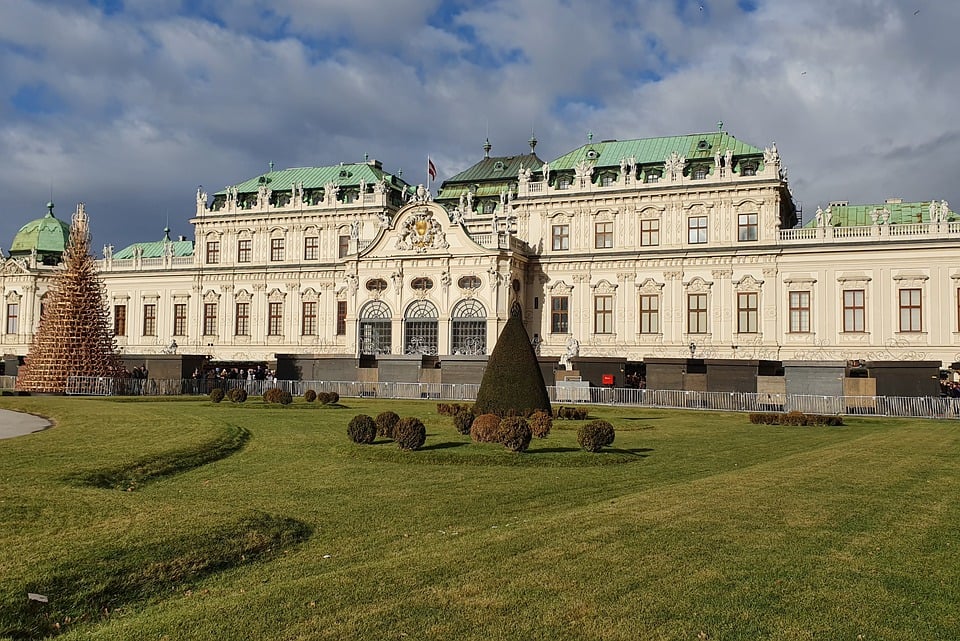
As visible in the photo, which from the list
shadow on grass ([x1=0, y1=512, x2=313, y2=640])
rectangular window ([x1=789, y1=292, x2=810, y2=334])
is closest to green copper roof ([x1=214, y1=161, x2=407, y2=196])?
rectangular window ([x1=789, y1=292, x2=810, y2=334])

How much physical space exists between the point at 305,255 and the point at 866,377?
46312 millimetres

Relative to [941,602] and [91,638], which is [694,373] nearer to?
[941,602]

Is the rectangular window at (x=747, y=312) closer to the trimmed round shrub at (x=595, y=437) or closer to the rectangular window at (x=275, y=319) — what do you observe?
the rectangular window at (x=275, y=319)

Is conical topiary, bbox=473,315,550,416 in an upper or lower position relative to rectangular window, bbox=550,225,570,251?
lower

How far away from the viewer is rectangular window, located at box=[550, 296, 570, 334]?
66.7m

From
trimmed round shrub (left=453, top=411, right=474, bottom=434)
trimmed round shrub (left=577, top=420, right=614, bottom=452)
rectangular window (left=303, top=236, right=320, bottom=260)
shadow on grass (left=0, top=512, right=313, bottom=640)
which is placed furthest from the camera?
rectangular window (left=303, top=236, right=320, bottom=260)

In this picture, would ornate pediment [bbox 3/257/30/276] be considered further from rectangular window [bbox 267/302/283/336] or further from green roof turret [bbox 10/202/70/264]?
rectangular window [bbox 267/302/283/336]

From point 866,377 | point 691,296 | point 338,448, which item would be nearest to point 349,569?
point 338,448

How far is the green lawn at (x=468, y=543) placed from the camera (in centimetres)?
914

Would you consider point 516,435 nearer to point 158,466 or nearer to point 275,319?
point 158,466

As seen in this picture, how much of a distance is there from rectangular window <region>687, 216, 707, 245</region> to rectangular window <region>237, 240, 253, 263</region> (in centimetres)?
3654

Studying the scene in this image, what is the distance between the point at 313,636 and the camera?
8656 millimetres

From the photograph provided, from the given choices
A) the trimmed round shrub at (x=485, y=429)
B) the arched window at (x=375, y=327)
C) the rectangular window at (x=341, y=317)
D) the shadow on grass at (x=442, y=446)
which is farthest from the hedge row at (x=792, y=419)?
the rectangular window at (x=341, y=317)

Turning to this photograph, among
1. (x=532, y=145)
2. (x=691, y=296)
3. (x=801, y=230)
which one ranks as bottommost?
(x=691, y=296)
